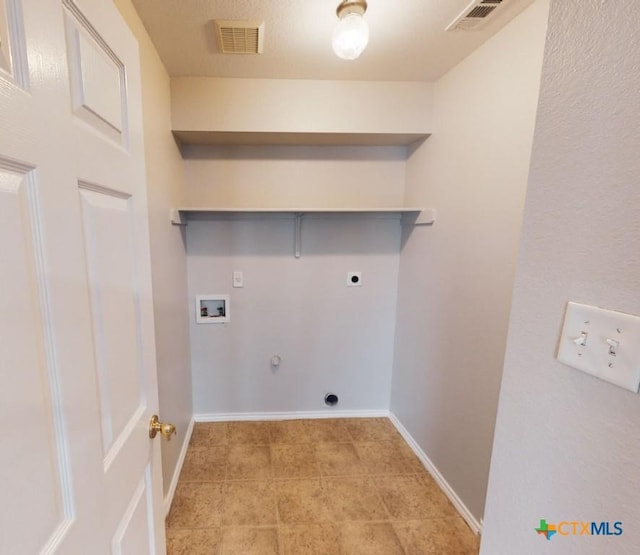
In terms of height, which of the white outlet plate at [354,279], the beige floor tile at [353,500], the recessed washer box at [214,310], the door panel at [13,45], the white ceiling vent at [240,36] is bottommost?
the beige floor tile at [353,500]

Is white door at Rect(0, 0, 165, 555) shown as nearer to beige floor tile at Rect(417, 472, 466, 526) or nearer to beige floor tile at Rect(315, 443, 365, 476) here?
beige floor tile at Rect(315, 443, 365, 476)

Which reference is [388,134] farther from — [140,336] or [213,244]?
[140,336]

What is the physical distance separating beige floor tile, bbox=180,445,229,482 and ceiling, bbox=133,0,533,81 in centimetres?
242

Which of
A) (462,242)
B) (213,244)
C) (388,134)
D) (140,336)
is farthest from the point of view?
(213,244)

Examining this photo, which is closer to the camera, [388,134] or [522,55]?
[522,55]

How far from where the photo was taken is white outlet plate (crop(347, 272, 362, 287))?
2.48 meters

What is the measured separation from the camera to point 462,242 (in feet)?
5.66

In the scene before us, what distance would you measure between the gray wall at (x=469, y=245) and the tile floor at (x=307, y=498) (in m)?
0.22

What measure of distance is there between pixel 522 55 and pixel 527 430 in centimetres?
145

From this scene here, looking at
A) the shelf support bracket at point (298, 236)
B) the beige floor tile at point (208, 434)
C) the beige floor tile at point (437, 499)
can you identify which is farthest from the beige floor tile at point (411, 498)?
the shelf support bracket at point (298, 236)

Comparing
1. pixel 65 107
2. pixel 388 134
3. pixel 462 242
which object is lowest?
pixel 462 242

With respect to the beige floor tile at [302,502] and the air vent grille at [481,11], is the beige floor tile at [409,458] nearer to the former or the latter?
the beige floor tile at [302,502]

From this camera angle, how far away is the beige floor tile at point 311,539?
5.00ft

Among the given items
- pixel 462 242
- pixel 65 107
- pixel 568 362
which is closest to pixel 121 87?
pixel 65 107
